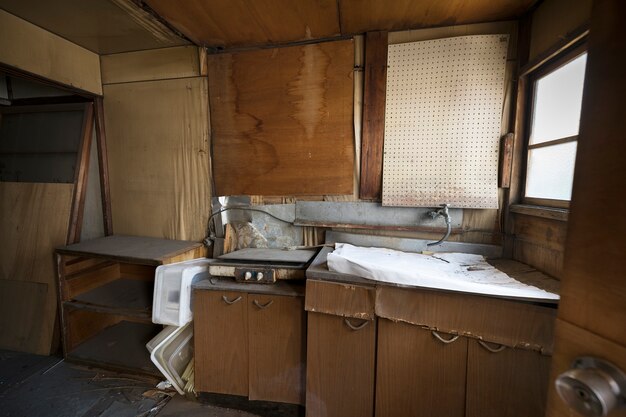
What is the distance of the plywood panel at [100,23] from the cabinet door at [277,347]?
1.79 meters

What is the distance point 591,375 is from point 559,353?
0.30 feet

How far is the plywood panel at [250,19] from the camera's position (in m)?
1.34

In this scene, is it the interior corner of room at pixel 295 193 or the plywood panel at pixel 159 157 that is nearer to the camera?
the interior corner of room at pixel 295 193

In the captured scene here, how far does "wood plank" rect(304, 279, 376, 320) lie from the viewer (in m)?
1.21

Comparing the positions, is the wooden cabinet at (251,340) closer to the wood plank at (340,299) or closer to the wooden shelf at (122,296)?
the wood plank at (340,299)

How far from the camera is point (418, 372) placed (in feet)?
3.84

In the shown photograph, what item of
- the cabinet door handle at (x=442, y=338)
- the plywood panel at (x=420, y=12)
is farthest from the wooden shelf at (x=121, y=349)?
the plywood panel at (x=420, y=12)

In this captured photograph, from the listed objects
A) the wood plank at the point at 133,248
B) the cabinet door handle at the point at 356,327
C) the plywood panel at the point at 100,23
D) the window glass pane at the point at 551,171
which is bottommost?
the cabinet door handle at the point at 356,327

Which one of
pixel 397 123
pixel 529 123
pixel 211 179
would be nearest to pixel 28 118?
pixel 211 179

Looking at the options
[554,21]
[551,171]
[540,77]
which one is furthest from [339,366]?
[554,21]

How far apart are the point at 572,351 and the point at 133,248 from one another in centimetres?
218

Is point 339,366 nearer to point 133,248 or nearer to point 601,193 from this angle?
point 601,193

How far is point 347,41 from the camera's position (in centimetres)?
162

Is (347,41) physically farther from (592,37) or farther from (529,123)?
(592,37)
